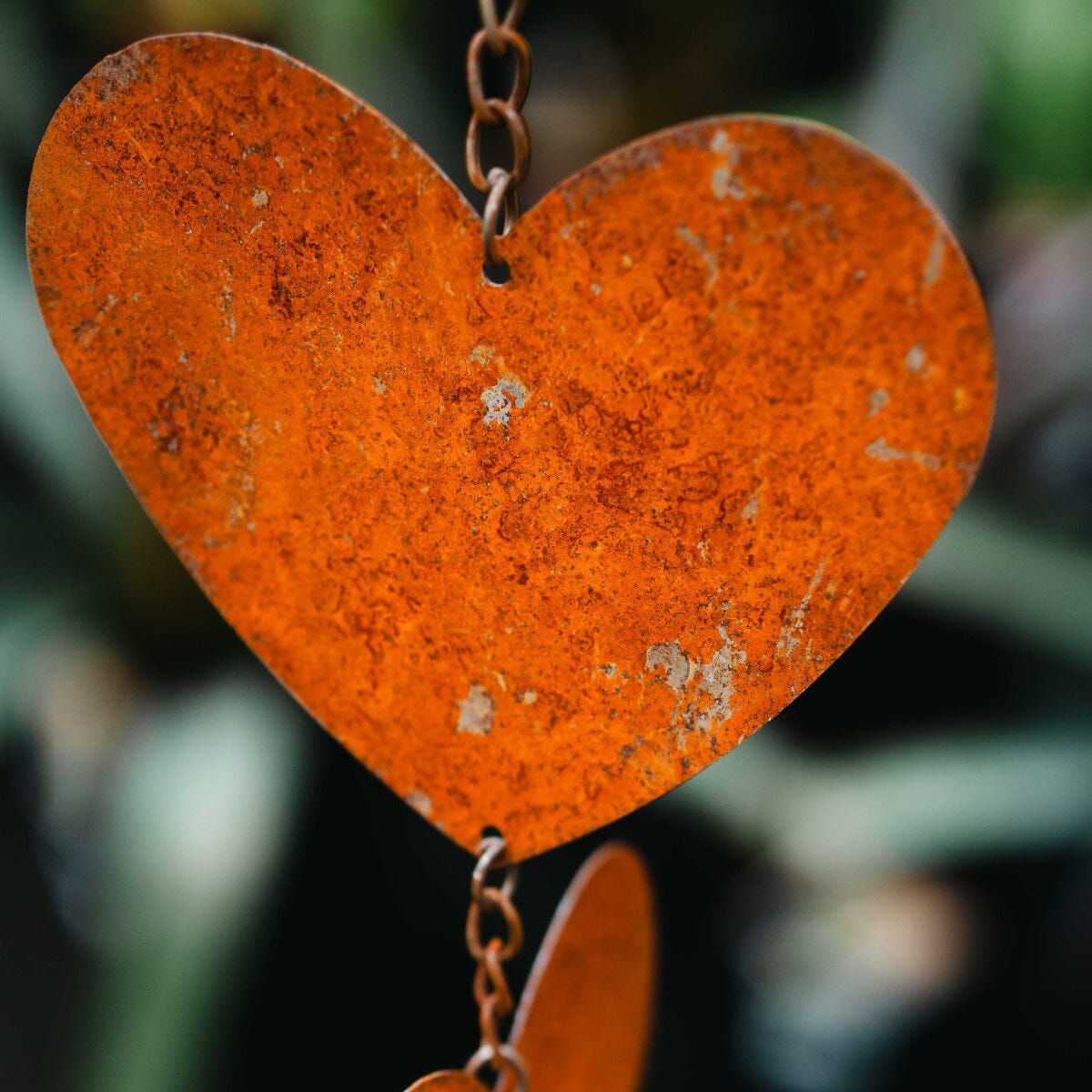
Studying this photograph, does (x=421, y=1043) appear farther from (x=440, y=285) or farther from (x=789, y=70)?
(x=789, y=70)

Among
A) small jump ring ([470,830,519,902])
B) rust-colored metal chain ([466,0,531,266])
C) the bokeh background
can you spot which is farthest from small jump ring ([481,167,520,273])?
the bokeh background

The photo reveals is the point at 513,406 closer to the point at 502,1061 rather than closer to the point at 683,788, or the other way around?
the point at 502,1061

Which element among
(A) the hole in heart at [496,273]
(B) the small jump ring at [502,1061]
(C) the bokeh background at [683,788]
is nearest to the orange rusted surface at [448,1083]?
(B) the small jump ring at [502,1061]

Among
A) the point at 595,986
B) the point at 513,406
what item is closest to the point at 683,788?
the point at 595,986

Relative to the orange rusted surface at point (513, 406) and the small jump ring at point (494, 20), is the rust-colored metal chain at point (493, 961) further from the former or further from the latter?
the small jump ring at point (494, 20)

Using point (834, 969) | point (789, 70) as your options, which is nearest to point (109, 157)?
point (834, 969)

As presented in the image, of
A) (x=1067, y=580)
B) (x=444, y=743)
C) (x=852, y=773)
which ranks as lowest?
(x=852, y=773)
